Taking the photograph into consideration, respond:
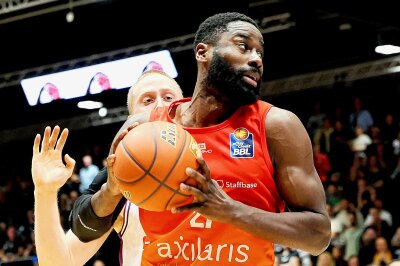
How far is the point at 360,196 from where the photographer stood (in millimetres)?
12617

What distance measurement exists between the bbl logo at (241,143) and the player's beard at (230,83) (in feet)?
0.48

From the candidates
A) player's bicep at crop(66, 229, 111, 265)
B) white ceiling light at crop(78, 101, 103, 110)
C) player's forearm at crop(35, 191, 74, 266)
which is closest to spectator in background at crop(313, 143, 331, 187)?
white ceiling light at crop(78, 101, 103, 110)

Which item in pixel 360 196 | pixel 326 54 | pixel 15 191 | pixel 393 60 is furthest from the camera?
pixel 15 191

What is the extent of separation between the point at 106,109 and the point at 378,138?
7.19 m

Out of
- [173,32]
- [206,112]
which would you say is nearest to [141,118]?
[206,112]

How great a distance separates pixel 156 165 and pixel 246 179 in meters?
0.48

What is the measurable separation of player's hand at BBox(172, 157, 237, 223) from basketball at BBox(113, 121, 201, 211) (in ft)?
0.10

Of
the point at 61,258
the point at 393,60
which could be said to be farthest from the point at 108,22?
the point at 61,258

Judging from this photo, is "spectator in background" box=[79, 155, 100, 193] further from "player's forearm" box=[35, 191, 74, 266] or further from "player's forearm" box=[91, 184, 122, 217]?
"player's forearm" box=[91, 184, 122, 217]

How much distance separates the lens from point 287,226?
3.18 m

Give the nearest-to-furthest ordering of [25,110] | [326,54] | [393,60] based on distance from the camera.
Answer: [393,60] < [326,54] < [25,110]

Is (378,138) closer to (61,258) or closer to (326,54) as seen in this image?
(326,54)

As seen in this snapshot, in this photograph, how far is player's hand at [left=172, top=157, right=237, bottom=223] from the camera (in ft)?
9.66

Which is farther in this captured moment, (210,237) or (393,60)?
(393,60)
